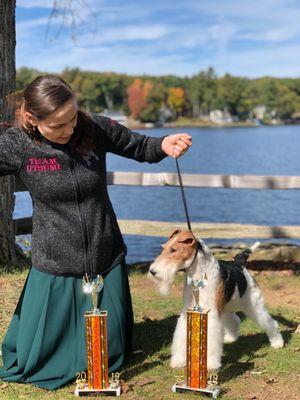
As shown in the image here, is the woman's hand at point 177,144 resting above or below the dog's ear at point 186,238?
above

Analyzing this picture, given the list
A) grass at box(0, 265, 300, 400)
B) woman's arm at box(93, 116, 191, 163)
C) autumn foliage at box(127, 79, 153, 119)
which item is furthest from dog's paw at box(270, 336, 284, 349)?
autumn foliage at box(127, 79, 153, 119)

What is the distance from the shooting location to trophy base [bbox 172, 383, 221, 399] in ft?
10.8

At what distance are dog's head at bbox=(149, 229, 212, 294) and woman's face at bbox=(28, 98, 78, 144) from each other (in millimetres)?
1004

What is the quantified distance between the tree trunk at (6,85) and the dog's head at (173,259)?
3124mm

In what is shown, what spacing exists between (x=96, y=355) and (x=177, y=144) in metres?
1.48

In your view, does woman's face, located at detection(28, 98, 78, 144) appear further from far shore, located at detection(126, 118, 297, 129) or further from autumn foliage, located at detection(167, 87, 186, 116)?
autumn foliage, located at detection(167, 87, 186, 116)

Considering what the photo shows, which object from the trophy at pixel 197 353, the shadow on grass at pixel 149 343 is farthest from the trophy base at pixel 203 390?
the shadow on grass at pixel 149 343

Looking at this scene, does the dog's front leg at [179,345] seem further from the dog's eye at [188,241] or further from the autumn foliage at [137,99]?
the autumn foliage at [137,99]

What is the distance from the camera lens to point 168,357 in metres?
4.14

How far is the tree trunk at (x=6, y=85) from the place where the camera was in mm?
5863

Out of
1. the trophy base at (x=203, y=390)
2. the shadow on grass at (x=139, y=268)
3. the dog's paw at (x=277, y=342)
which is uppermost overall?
the trophy base at (x=203, y=390)

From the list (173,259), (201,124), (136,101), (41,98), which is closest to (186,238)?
(173,259)

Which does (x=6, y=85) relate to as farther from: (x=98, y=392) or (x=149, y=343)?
(x=98, y=392)

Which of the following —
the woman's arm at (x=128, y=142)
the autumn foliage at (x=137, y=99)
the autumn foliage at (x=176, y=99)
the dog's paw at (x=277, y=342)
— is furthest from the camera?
the autumn foliage at (x=176, y=99)
